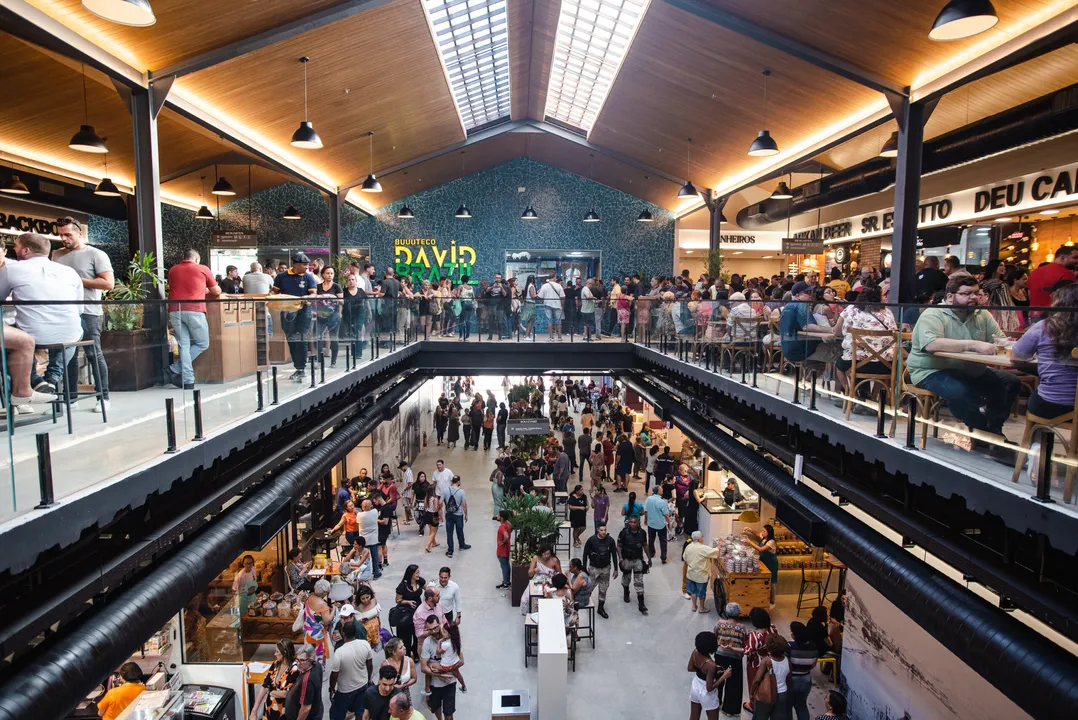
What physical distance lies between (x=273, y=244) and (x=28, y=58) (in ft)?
45.3

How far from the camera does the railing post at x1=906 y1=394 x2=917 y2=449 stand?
4824 mm

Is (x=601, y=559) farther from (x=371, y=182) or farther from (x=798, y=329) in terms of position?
(x=371, y=182)

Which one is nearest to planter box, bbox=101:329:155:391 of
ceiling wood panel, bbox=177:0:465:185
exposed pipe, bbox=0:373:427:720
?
exposed pipe, bbox=0:373:427:720

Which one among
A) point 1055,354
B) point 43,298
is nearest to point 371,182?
point 43,298

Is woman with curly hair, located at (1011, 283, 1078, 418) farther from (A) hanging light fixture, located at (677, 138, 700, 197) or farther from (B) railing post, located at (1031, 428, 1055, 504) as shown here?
(A) hanging light fixture, located at (677, 138, 700, 197)

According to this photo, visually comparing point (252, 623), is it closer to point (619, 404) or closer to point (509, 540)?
point (509, 540)

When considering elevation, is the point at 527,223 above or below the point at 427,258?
above

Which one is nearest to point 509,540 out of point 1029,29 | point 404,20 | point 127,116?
point 404,20

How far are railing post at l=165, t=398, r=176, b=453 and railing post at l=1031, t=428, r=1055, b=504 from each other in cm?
522

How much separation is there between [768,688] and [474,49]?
513 inches

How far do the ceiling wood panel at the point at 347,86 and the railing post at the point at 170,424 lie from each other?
7369 mm

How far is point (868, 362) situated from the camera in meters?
5.55

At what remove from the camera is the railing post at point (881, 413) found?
206 inches

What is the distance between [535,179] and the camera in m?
24.7
